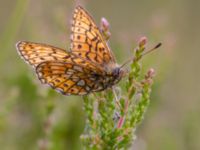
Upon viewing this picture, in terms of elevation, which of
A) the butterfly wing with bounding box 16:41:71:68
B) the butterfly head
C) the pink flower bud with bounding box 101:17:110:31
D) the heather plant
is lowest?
the heather plant

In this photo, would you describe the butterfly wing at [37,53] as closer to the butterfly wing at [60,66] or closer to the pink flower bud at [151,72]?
the butterfly wing at [60,66]

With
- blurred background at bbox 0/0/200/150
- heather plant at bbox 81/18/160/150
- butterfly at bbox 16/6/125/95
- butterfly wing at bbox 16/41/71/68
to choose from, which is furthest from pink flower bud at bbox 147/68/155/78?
blurred background at bbox 0/0/200/150

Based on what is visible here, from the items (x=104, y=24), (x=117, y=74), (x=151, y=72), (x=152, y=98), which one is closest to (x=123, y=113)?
(x=151, y=72)

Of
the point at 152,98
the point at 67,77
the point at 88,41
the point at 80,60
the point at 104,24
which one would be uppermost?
the point at 104,24

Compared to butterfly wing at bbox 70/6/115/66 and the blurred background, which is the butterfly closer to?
butterfly wing at bbox 70/6/115/66

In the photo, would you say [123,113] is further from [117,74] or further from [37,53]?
[37,53]

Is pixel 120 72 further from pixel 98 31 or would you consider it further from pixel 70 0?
pixel 70 0

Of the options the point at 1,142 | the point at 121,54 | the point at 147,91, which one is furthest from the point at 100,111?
the point at 121,54

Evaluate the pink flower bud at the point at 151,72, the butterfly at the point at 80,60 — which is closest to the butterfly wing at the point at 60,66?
the butterfly at the point at 80,60
